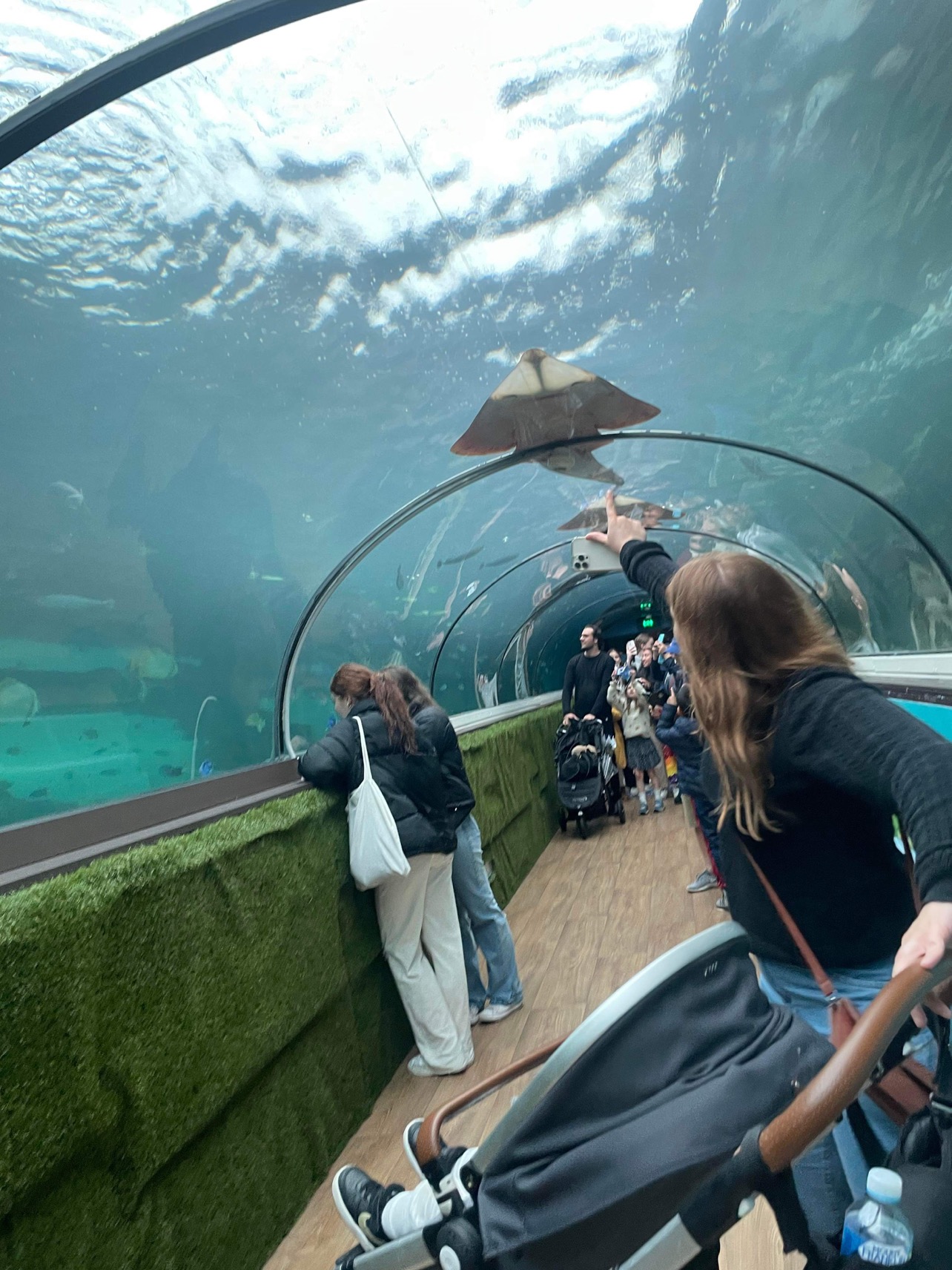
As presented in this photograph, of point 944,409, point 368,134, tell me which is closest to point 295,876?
point 368,134

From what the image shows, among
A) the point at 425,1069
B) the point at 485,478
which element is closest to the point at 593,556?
the point at 425,1069

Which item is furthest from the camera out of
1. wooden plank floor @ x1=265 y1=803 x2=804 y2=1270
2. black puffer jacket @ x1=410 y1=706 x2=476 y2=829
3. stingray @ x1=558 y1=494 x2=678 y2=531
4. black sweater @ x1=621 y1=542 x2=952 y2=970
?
stingray @ x1=558 y1=494 x2=678 y2=531

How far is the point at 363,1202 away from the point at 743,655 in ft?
5.26

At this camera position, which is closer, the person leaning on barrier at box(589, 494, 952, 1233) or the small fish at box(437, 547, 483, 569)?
the person leaning on barrier at box(589, 494, 952, 1233)

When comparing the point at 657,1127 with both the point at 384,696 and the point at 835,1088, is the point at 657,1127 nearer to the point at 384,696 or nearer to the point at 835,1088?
the point at 835,1088

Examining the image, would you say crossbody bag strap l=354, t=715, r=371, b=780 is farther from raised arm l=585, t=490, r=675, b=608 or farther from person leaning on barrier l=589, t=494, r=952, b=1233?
person leaning on barrier l=589, t=494, r=952, b=1233

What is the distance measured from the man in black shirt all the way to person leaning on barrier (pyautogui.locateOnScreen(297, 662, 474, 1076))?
5.58m

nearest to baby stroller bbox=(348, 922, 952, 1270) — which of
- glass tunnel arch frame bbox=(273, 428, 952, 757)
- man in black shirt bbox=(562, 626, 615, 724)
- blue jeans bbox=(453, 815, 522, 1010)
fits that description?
blue jeans bbox=(453, 815, 522, 1010)

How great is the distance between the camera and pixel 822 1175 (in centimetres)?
164

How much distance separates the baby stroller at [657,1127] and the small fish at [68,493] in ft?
11.6

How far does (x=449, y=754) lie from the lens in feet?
14.3

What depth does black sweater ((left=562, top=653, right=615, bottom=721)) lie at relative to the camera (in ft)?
31.8

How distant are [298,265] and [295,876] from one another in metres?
3.05

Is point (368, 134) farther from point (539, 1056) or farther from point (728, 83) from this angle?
point (539, 1056)
